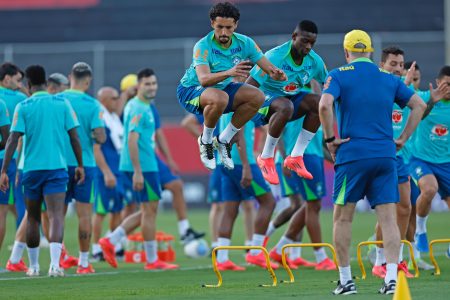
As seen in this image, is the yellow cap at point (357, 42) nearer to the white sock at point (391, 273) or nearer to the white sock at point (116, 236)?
the white sock at point (391, 273)

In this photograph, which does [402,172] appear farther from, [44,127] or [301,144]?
[44,127]

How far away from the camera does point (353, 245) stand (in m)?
19.5

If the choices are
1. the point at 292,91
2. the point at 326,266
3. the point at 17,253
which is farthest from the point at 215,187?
the point at 292,91

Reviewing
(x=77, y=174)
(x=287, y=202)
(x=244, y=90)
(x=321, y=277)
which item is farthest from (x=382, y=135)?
(x=287, y=202)

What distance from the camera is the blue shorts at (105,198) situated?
1853cm

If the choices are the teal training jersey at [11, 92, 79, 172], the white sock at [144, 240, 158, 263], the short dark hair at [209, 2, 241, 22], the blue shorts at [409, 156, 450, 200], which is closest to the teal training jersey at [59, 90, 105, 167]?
the teal training jersey at [11, 92, 79, 172]

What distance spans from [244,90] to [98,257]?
658cm

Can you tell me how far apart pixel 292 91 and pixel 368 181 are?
8.34ft

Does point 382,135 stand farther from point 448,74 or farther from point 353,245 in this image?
point 353,245

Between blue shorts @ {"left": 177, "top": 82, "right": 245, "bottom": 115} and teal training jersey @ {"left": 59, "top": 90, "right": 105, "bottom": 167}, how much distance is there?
3.52 m

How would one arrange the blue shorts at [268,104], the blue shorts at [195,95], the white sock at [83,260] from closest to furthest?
the blue shorts at [195,95] → the blue shorts at [268,104] → the white sock at [83,260]

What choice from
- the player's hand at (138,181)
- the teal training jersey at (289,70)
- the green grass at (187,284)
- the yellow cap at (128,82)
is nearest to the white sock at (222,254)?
the green grass at (187,284)

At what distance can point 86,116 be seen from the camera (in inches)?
624

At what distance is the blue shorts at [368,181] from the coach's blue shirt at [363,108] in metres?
0.07
